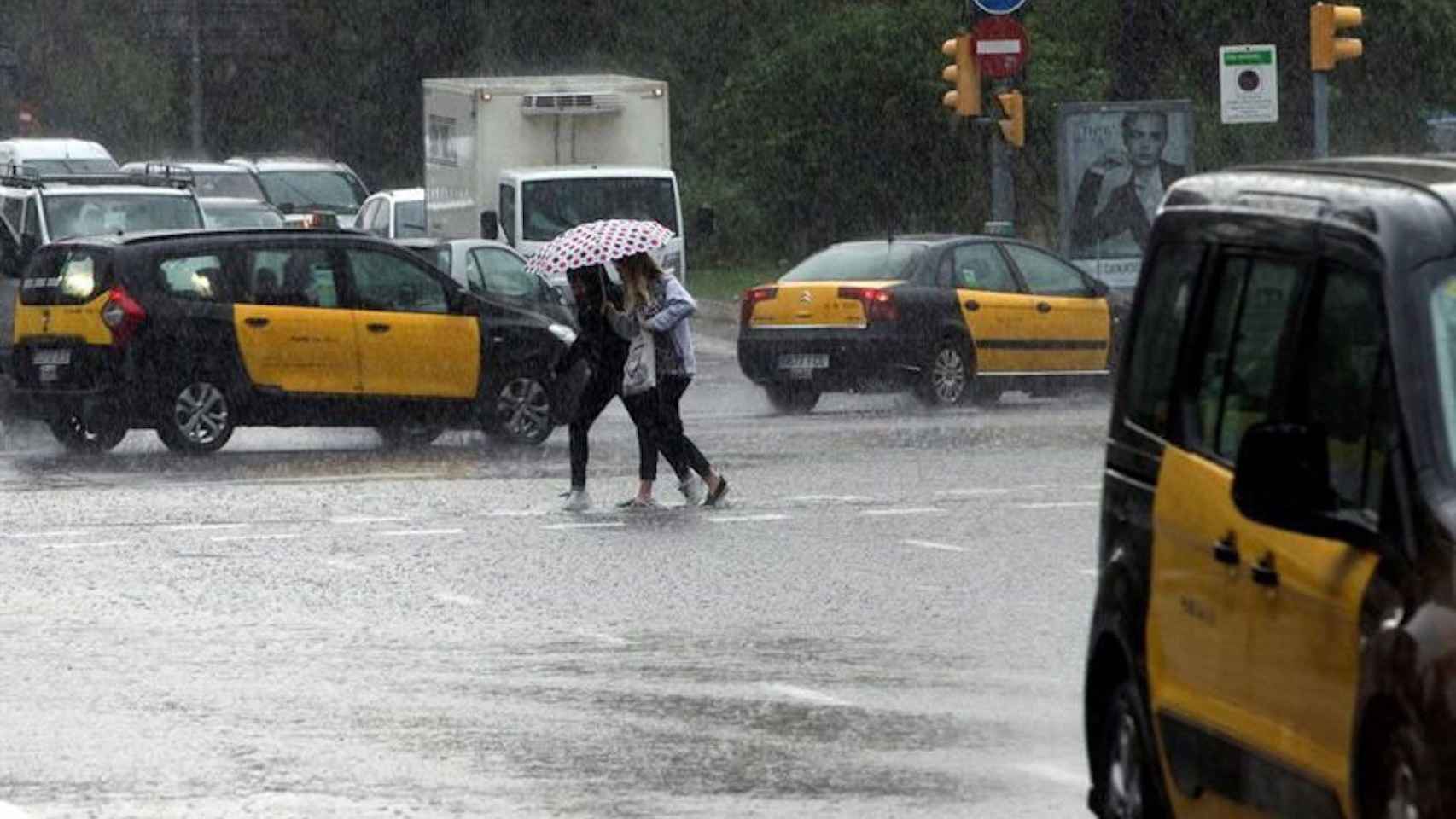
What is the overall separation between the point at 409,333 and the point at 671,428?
5134 millimetres

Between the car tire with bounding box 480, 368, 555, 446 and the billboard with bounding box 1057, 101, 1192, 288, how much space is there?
10072mm

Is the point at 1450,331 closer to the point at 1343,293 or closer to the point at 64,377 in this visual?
the point at 1343,293

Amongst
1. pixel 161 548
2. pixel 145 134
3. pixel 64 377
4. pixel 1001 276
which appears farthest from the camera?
pixel 145 134

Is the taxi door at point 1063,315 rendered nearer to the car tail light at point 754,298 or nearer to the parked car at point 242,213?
the car tail light at point 754,298

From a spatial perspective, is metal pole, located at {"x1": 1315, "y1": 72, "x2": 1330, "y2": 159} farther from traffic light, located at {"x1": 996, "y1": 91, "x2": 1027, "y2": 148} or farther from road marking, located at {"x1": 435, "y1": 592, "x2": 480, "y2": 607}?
road marking, located at {"x1": 435, "y1": 592, "x2": 480, "y2": 607}

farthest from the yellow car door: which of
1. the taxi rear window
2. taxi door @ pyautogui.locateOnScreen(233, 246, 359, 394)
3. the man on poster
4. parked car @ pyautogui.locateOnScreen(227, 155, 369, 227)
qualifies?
parked car @ pyautogui.locateOnScreen(227, 155, 369, 227)

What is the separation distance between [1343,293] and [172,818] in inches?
155

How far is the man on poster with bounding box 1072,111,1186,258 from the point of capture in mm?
34188

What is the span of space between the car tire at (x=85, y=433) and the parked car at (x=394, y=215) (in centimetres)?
1814

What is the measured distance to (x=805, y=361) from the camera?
2834 centimetres

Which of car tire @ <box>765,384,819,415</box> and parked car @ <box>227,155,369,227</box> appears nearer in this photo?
car tire @ <box>765,384,819,415</box>

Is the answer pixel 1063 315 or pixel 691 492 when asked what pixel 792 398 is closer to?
pixel 1063 315

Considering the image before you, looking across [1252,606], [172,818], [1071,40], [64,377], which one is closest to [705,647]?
[172,818]

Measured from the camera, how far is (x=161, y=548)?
17.8m
